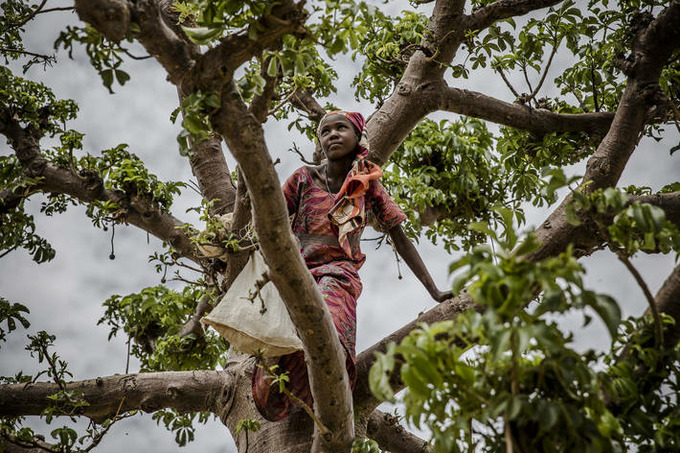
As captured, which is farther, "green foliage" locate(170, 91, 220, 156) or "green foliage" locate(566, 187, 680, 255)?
"green foliage" locate(170, 91, 220, 156)

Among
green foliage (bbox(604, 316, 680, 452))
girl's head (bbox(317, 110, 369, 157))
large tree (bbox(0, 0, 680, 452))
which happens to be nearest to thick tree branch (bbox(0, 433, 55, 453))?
large tree (bbox(0, 0, 680, 452))

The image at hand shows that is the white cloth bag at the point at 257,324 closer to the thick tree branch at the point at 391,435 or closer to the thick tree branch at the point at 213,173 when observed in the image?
the thick tree branch at the point at 391,435

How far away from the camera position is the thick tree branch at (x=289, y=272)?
2.13m

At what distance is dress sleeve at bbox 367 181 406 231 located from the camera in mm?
3572

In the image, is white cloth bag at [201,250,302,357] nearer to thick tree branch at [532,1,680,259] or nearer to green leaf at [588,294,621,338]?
thick tree branch at [532,1,680,259]

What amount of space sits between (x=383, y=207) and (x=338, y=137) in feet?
1.53

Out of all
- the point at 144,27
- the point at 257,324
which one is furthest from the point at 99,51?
the point at 257,324

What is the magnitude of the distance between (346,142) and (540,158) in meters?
1.63

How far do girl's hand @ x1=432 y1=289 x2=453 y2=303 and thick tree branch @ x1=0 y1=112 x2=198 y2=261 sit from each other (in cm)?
155

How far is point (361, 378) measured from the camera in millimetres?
3309

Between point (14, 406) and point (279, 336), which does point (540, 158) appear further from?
→ point (14, 406)

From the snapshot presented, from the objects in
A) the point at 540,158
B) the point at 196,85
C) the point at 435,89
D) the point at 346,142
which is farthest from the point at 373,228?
the point at 196,85

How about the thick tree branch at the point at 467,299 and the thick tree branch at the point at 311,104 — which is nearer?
the thick tree branch at the point at 467,299

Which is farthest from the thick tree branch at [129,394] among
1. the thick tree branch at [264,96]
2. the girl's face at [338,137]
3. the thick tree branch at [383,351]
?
the thick tree branch at [264,96]
